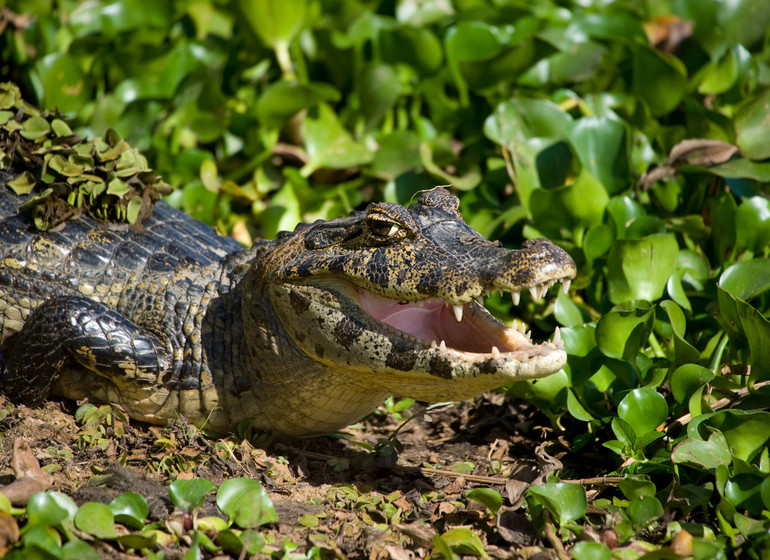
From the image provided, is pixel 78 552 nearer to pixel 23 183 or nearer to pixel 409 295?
pixel 409 295

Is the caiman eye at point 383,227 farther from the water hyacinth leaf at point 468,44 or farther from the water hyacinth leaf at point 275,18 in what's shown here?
the water hyacinth leaf at point 275,18

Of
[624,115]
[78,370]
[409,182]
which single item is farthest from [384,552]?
[624,115]

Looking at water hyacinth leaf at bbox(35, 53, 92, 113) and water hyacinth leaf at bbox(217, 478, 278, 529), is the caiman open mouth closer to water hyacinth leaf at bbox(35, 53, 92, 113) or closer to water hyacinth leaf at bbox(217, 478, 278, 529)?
water hyacinth leaf at bbox(217, 478, 278, 529)

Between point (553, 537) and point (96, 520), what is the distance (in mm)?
1736

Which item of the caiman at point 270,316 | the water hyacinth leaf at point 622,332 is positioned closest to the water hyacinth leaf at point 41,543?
the caiman at point 270,316

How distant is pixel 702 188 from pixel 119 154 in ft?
11.9

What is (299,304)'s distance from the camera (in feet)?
11.2

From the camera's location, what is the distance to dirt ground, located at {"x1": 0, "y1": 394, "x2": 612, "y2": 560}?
3.10 meters

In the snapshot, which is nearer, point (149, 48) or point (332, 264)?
point (332, 264)

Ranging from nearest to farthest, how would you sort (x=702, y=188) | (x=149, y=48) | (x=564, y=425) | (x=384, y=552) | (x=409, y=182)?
1. (x=384, y=552)
2. (x=564, y=425)
3. (x=702, y=188)
4. (x=409, y=182)
5. (x=149, y=48)

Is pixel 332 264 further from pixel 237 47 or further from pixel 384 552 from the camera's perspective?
pixel 237 47

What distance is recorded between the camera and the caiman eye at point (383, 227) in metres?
3.35

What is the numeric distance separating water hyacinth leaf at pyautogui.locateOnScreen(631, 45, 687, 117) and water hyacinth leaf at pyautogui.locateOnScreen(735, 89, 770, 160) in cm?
55

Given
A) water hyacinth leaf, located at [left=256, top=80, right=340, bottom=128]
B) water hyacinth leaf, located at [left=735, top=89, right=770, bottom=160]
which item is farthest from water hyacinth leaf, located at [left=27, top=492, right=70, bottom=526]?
water hyacinth leaf, located at [left=735, top=89, right=770, bottom=160]
